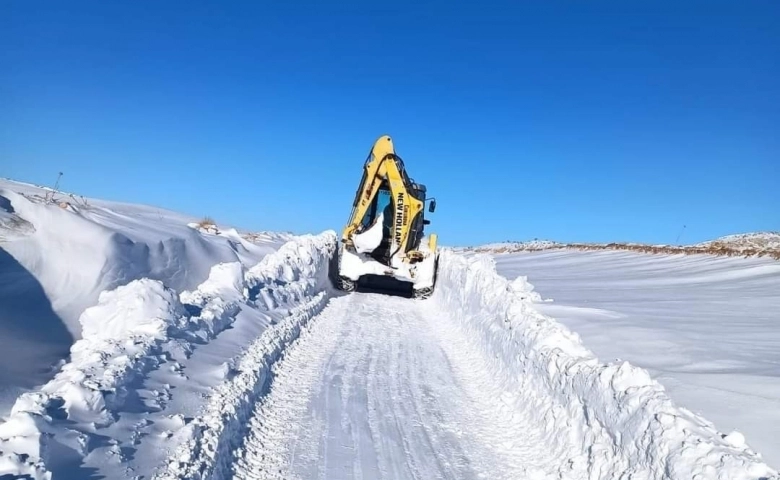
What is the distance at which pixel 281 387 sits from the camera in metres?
6.62

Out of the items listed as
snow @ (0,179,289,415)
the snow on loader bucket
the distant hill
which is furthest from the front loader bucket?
the distant hill

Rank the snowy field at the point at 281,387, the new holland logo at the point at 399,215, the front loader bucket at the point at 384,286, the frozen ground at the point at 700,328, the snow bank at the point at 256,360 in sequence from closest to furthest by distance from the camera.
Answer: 1. the snowy field at the point at 281,387
2. the snow bank at the point at 256,360
3. the frozen ground at the point at 700,328
4. the new holland logo at the point at 399,215
5. the front loader bucket at the point at 384,286

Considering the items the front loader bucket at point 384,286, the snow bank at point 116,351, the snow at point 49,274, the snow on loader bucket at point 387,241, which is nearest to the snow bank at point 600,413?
the snow bank at point 116,351

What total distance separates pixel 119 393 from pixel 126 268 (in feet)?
12.8

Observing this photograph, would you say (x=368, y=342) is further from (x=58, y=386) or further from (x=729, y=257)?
(x=729, y=257)

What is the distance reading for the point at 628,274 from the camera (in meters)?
17.2

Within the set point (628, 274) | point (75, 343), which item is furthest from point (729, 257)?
point (75, 343)

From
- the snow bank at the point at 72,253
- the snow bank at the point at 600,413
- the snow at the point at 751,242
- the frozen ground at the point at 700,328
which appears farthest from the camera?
the snow at the point at 751,242

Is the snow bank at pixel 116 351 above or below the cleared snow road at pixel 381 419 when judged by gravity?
above

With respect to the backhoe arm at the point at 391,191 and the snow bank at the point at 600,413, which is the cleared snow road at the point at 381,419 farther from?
the backhoe arm at the point at 391,191

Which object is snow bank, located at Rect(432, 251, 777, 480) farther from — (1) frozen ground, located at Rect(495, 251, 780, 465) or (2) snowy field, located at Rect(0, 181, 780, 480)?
(1) frozen ground, located at Rect(495, 251, 780, 465)

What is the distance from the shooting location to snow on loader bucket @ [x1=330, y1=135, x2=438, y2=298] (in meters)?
14.4

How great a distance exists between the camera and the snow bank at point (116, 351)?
11.0 feet

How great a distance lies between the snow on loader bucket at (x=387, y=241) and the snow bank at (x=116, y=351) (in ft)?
10.2
